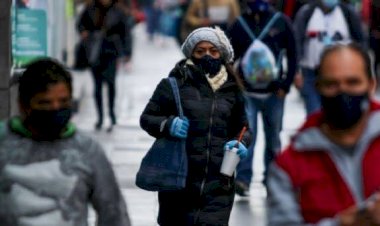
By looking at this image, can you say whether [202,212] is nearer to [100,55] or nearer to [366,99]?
[366,99]

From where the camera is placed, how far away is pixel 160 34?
3519 centimetres

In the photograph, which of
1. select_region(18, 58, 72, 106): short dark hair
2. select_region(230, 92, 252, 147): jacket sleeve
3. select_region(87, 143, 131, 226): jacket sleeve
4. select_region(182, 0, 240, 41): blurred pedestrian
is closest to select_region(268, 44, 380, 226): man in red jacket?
select_region(87, 143, 131, 226): jacket sleeve

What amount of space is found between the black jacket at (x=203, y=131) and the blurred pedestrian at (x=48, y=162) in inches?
110

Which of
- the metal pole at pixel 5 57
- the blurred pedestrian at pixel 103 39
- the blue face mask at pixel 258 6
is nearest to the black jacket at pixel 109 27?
the blurred pedestrian at pixel 103 39

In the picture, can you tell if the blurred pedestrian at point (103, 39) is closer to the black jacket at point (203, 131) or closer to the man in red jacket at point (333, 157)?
the black jacket at point (203, 131)

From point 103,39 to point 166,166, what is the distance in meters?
8.94

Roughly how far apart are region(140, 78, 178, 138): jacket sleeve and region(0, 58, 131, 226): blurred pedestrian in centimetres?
286

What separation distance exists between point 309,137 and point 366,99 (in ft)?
0.76

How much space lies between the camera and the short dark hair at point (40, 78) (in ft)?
17.4

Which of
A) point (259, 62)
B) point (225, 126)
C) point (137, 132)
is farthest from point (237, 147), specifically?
point (137, 132)

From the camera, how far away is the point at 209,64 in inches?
330

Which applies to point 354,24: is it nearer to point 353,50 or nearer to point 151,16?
point 353,50

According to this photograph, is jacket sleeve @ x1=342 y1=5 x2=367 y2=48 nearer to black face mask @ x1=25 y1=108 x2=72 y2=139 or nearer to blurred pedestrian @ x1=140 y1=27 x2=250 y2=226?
blurred pedestrian @ x1=140 y1=27 x2=250 y2=226

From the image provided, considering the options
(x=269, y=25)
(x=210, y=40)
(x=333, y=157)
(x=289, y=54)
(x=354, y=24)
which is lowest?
(x=289, y=54)
